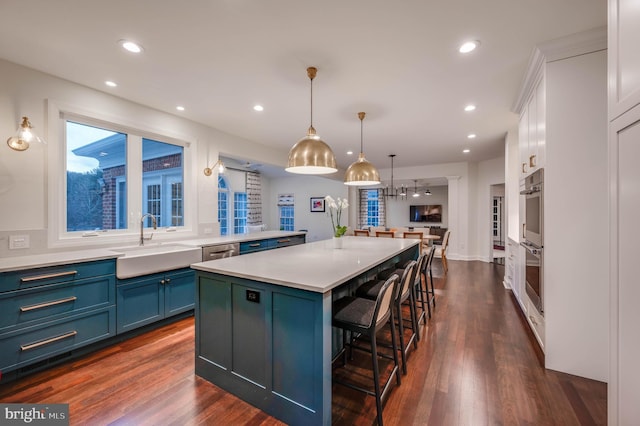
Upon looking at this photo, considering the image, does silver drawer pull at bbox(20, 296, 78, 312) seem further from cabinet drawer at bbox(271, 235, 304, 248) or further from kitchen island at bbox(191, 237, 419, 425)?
cabinet drawer at bbox(271, 235, 304, 248)

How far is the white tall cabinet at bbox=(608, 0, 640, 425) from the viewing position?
0.95 metres

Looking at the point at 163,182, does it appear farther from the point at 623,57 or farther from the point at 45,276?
the point at 623,57

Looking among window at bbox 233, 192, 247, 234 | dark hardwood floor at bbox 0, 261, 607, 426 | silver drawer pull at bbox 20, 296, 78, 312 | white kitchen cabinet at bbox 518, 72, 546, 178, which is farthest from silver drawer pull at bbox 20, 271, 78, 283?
window at bbox 233, 192, 247, 234

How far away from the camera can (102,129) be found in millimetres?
3107

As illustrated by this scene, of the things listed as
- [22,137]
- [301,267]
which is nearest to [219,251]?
[301,267]

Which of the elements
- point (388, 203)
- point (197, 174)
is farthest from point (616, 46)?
point (388, 203)

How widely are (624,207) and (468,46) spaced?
174 centimetres

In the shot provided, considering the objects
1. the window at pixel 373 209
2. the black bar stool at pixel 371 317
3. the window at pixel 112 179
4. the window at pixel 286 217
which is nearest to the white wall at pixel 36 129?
the window at pixel 112 179

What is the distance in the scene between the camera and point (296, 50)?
221 centimetres

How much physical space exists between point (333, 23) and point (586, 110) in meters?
2.03

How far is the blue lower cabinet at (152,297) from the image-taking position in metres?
2.61

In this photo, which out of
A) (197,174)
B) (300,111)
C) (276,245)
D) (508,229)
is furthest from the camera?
(276,245)

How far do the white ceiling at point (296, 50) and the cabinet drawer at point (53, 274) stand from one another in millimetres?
1788

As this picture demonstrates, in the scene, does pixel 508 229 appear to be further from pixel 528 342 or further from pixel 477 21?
pixel 477 21
